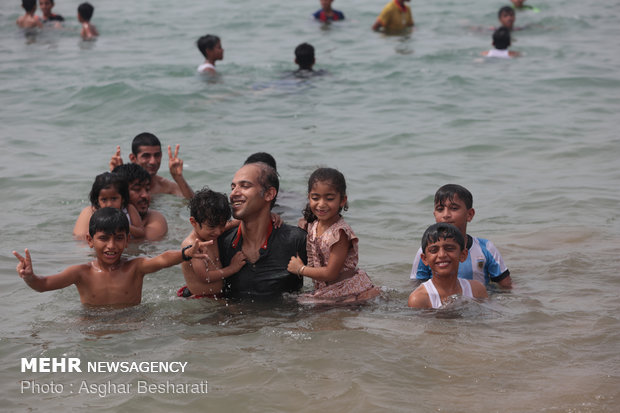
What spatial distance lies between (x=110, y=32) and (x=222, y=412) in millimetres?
16690

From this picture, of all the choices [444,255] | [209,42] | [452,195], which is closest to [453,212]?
[452,195]

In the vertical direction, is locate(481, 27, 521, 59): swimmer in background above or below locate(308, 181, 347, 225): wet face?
above

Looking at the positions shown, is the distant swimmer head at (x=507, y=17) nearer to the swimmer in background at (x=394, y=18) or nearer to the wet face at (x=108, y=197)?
the swimmer in background at (x=394, y=18)

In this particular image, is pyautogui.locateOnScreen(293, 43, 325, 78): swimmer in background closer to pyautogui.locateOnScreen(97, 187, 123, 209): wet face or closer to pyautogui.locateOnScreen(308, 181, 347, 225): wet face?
pyautogui.locateOnScreen(97, 187, 123, 209): wet face

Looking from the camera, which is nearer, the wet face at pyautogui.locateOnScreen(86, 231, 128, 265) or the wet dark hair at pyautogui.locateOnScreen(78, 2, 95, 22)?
the wet face at pyautogui.locateOnScreen(86, 231, 128, 265)

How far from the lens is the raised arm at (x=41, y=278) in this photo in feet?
16.4

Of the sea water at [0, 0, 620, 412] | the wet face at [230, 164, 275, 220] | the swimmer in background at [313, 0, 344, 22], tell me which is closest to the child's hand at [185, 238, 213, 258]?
the wet face at [230, 164, 275, 220]

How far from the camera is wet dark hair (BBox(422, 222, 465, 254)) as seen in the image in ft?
17.5

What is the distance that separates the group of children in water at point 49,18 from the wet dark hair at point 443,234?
14.8 meters

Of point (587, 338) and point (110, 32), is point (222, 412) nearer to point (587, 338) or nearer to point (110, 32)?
point (587, 338)

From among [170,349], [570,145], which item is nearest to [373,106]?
[570,145]

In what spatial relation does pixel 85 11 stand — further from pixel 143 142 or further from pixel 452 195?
pixel 452 195

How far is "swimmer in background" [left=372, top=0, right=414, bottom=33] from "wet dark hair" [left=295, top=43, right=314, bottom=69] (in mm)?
4540

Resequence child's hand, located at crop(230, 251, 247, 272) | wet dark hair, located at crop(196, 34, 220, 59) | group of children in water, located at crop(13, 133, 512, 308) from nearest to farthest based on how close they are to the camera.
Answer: group of children in water, located at crop(13, 133, 512, 308) < child's hand, located at crop(230, 251, 247, 272) < wet dark hair, located at crop(196, 34, 220, 59)
